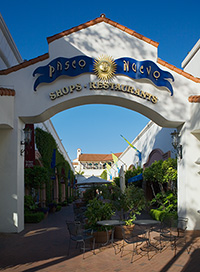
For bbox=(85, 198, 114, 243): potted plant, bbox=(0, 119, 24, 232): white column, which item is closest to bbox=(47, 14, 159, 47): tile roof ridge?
bbox=(0, 119, 24, 232): white column

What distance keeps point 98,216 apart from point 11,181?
11.2 feet

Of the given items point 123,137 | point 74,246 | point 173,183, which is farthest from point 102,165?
point 74,246

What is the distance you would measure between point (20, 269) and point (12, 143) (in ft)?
17.3

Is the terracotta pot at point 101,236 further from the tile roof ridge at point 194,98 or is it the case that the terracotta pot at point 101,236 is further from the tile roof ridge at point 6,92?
the tile roof ridge at point 194,98

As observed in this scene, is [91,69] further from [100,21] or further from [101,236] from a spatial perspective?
[101,236]

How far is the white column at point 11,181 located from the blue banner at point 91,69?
2.00 metres

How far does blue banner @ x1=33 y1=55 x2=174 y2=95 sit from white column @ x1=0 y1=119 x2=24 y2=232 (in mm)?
1999

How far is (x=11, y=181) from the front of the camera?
1054 cm

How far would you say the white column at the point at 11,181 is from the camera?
10.4m

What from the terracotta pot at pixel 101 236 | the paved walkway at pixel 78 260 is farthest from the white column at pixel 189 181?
the terracotta pot at pixel 101 236

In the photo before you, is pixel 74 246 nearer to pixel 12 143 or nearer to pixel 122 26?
pixel 12 143

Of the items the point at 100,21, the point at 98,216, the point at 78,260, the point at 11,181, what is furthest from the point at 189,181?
the point at 100,21

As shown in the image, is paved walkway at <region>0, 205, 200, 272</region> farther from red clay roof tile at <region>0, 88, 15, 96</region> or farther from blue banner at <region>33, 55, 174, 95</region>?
blue banner at <region>33, 55, 174, 95</region>

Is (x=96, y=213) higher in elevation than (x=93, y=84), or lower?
lower
